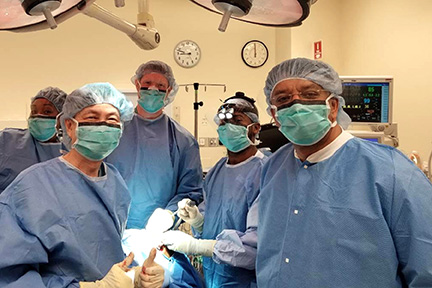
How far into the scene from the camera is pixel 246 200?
1.49 meters

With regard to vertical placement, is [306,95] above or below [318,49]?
below

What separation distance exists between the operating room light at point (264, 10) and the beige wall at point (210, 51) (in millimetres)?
2486

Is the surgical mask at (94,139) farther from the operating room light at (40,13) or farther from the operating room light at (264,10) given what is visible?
the operating room light at (264,10)

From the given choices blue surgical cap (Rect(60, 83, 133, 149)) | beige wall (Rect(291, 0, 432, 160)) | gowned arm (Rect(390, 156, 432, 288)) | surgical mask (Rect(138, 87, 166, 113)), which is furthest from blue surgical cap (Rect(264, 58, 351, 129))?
beige wall (Rect(291, 0, 432, 160))

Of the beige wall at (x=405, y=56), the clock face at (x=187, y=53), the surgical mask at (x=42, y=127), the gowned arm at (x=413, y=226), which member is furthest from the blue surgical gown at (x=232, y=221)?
the clock face at (x=187, y=53)

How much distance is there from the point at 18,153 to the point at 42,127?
0.73ft

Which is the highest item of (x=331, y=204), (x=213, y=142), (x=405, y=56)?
(x=405, y=56)

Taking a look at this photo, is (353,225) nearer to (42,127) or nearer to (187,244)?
(187,244)

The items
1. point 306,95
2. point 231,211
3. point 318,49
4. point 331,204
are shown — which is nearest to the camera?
point 331,204

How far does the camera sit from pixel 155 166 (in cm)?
187

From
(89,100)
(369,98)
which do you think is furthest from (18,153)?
(369,98)

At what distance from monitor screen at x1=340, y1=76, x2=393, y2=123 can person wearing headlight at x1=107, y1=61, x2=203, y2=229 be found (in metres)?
1.07

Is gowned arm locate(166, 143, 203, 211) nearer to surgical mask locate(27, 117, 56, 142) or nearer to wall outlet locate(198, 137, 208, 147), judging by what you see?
surgical mask locate(27, 117, 56, 142)

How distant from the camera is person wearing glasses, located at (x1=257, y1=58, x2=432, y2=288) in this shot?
89cm
